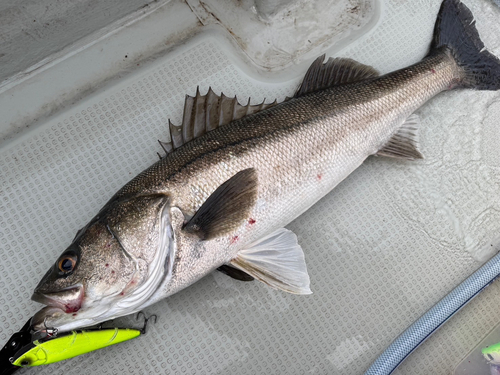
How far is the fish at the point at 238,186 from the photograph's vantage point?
138 centimetres

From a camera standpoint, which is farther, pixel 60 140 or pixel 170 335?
pixel 60 140

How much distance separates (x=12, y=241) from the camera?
1.83 m

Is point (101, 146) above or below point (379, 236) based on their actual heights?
→ above

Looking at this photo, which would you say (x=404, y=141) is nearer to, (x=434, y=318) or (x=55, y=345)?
(x=434, y=318)

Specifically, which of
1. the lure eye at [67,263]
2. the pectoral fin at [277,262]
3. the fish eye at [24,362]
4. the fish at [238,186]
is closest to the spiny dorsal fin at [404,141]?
the fish at [238,186]

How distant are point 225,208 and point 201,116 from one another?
441 millimetres

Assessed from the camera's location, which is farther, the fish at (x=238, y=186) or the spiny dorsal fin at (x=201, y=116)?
the spiny dorsal fin at (x=201, y=116)

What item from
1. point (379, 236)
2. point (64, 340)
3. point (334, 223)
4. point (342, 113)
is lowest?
point (379, 236)

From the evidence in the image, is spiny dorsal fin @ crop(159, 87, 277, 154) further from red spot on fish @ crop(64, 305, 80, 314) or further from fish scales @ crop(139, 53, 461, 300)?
red spot on fish @ crop(64, 305, 80, 314)

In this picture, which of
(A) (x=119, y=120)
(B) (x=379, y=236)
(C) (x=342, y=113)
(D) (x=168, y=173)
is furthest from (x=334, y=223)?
(A) (x=119, y=120)

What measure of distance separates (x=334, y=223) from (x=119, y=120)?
1.20m

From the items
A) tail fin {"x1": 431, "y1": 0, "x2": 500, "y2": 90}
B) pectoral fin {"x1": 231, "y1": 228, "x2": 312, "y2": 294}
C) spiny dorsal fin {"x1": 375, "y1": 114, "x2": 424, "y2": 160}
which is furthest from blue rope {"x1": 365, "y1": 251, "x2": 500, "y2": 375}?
tail fin {"x1": 431, "y1": 0, "x2": 500, "y2": 90}

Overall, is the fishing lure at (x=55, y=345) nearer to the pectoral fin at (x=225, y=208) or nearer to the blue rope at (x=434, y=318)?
the pectoral fin at (x=225, y=208)

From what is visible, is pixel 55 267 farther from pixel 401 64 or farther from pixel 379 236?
pixel 401 64
